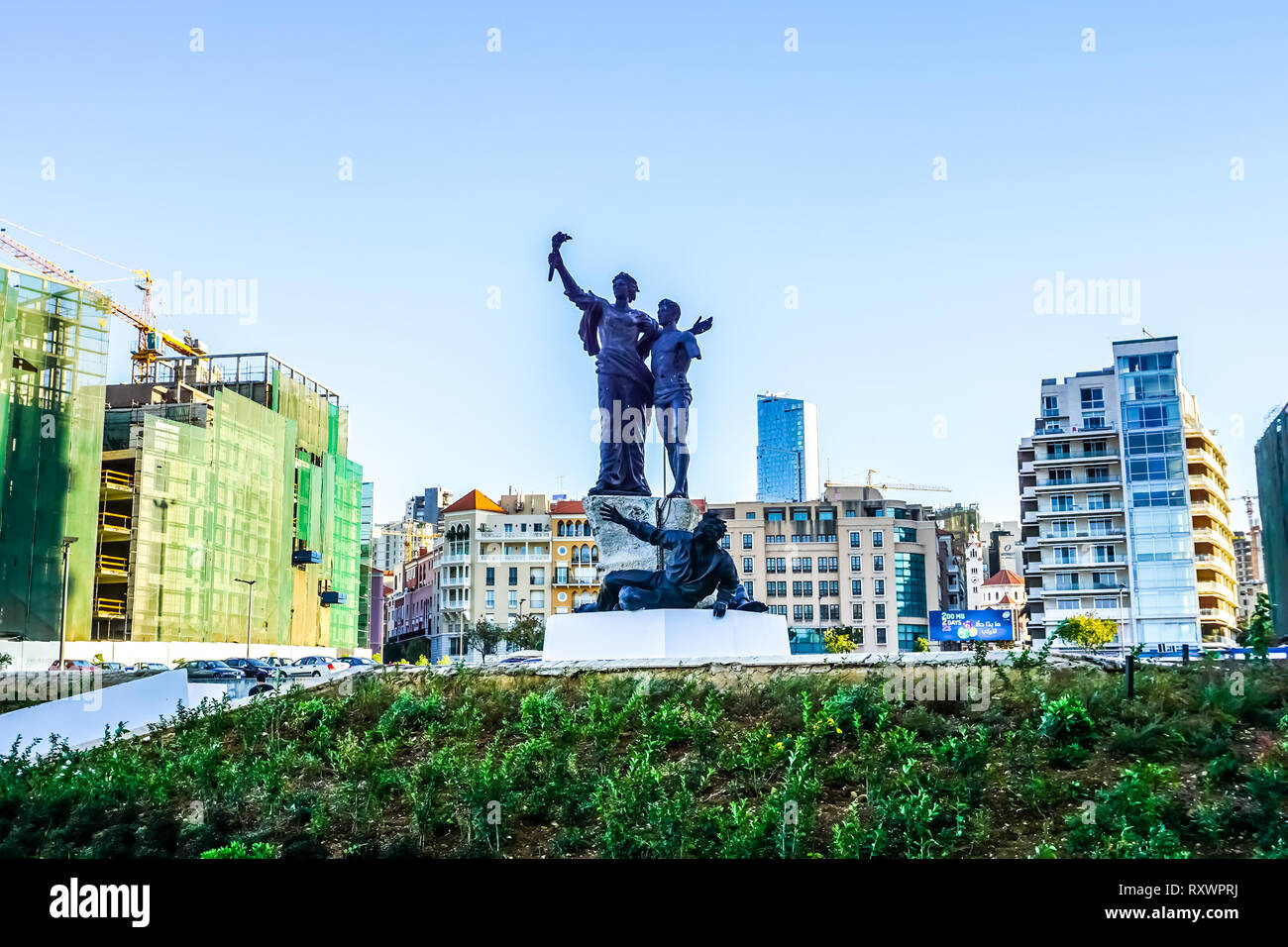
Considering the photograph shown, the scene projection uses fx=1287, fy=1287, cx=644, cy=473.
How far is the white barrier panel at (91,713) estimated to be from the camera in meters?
19.4

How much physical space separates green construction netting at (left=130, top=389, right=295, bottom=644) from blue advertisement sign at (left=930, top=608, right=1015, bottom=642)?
147 ft

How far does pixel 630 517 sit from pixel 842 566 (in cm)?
8365

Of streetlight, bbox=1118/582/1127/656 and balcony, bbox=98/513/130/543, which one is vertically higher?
balcony, bbox=98/513/130/543

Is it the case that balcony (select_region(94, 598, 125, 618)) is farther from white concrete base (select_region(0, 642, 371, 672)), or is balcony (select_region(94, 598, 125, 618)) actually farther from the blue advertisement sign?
the blue advertisement sign

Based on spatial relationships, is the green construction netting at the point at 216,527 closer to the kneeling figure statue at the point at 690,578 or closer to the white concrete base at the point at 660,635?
the white concrete base at the point at 660,635

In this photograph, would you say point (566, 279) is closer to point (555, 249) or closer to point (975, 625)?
point (555, 249)

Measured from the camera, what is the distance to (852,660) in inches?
672

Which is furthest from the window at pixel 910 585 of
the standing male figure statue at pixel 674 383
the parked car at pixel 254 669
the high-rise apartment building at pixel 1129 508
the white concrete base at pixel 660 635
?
the white concrete base at pixel 660 635

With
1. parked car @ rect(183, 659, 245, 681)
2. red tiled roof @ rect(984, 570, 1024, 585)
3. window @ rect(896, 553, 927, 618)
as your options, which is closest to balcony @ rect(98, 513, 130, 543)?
parked car @ rect(183, 659, 245, 681)

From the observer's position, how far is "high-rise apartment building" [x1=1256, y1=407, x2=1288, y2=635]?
195 ft

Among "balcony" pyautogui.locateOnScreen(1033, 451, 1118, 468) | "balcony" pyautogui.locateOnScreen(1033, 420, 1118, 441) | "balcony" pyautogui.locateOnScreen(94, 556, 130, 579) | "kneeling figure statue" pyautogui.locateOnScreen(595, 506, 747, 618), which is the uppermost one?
"balcony" pyautogui.locateOnScreen(1033, 420, 1118, 441)
